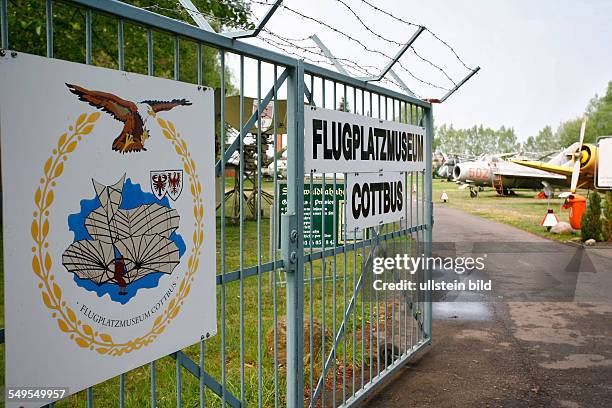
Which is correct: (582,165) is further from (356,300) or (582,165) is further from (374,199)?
(374,199)

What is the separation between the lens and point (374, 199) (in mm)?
5598

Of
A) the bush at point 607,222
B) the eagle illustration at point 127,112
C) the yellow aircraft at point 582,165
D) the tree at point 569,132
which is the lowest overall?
the bush at point 607,222

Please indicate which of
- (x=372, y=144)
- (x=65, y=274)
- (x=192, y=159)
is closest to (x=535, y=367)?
(x=372, y=144)

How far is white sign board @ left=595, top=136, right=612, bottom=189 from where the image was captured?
20453mm

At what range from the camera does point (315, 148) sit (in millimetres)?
4539

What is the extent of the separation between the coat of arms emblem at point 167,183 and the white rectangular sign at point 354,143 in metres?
1.47

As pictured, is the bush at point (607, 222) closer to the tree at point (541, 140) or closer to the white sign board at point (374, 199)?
the white sign board at point (374, 199)

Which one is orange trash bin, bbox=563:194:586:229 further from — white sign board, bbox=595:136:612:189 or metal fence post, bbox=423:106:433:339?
metal fence post, bbox=423:106:433:339

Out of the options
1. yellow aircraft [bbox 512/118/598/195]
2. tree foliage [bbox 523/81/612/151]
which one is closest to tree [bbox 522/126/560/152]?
tree foliage [bbox 523/81/612/151]

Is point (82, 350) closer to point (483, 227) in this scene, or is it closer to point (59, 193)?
point (59, 193)

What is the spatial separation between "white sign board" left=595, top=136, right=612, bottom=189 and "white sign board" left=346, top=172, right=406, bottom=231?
52.3ft

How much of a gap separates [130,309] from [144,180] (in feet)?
1.75

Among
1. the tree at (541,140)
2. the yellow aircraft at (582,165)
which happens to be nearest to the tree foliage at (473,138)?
the tree at (541,140)

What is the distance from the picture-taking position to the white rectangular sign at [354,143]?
14.9 feet
